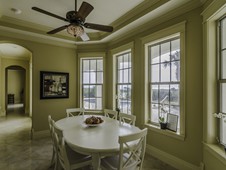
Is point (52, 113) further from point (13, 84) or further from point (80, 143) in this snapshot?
point (13, 84)

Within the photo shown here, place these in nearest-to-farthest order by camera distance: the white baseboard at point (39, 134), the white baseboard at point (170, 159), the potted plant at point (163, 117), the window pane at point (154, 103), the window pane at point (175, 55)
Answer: the white baseboard at point (170, 159)
the window pane at point (175, 55)
the potted plant at point (163, 117)
the window pane at point (154, 103)
the white baseboard at point (39, 134)

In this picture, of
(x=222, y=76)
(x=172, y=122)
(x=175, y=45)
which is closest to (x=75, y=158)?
(x=172, y=122)

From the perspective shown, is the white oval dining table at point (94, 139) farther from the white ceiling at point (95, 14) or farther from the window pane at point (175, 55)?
Answer: the white ceiling at point (95, 14)

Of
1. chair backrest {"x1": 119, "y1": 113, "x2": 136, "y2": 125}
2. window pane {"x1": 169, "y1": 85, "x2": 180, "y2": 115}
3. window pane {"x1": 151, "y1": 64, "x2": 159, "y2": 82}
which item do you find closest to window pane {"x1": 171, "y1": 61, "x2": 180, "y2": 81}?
window pane {"x1": 169, "y1": 85, "x2": 180, "y2": 115}

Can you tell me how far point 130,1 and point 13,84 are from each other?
11762mm

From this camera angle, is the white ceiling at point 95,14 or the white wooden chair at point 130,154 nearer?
the white wooden chair at point 130,154

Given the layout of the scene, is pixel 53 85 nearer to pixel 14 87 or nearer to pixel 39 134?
pixel 39 134

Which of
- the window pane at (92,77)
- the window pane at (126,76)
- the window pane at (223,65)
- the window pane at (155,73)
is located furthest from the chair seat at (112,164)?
the window pane at (92,77)

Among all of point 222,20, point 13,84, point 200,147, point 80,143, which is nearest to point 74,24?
point 80,143

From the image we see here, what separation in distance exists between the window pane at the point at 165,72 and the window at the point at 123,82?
3.35ft

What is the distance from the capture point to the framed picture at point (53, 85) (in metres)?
3.99

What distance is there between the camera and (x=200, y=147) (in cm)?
218

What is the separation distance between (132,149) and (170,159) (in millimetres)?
1381

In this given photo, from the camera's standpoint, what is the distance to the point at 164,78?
9.49 ft
